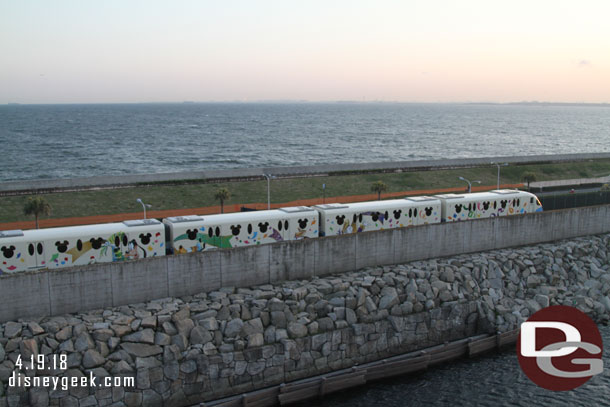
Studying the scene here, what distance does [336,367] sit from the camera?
2241 cm

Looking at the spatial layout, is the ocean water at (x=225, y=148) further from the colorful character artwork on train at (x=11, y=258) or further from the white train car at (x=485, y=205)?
the colorful character artwork on train at (x=11, y=258)

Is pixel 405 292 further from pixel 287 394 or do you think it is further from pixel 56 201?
pixel 56 201

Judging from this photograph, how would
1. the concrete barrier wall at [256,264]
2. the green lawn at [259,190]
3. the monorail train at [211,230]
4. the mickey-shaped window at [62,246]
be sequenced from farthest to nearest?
the green lawn at [259,190] < the mickey-shaped window at [62,246] < the monorail train at [211,230] < the concrete barrier wall at [256,264]

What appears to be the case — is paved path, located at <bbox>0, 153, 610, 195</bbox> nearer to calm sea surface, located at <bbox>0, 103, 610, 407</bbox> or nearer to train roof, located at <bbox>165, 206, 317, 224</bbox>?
train roof, located at <bbox>165, 206, 317, 224</bbox>

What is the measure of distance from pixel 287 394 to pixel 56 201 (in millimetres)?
28657

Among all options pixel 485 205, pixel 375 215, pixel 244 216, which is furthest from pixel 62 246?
pixel 485 205

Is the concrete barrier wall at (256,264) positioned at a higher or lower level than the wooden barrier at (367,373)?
higher

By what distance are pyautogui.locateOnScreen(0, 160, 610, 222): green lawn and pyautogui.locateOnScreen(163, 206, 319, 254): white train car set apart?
56.6 feet

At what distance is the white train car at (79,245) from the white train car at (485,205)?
17.0 meters

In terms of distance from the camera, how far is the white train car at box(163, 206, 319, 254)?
25.6 m

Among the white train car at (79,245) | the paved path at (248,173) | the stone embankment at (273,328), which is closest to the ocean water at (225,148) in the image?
the paved path at (248,173)

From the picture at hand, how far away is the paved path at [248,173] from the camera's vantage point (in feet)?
142

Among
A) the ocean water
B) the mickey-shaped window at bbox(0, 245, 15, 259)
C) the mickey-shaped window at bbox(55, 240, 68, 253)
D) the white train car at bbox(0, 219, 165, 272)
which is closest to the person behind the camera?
the mickey-shaped window at bbox(0, 245, 15, 259)

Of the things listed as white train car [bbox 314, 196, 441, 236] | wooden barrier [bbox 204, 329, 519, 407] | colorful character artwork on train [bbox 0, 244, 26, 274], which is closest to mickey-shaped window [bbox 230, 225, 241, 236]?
white train car [bbox 314, 196, 441, 236]
